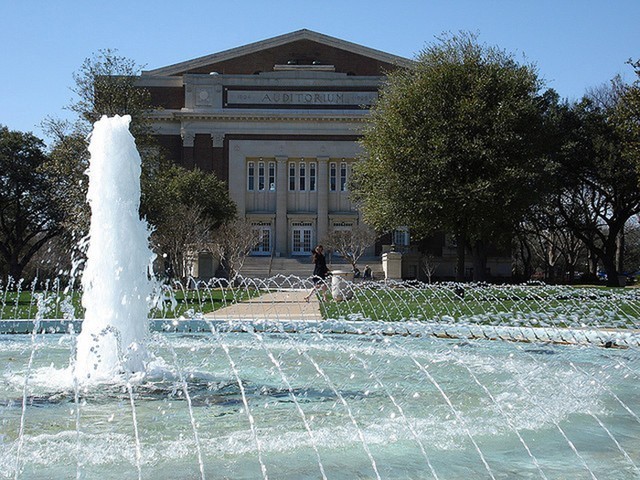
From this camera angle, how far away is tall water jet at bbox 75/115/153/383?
936 cm

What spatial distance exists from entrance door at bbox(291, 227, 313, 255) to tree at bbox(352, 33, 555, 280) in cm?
2537

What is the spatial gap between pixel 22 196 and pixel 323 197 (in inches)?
812

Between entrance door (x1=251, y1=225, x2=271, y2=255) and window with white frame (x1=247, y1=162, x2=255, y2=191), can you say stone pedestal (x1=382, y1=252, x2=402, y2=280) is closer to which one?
entrance door (x1=251, y1=225, x2=271, y2=255)

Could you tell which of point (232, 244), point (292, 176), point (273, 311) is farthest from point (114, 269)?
point (292, 176)

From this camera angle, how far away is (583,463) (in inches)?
A: 245

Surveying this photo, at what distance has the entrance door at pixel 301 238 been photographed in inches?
2291

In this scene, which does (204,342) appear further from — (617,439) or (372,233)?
(372,233)

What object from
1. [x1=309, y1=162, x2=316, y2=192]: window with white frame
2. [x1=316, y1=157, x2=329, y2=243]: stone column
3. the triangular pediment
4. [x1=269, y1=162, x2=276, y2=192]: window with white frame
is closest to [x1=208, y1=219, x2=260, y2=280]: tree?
[x1=316, y1=157, x2=329, y2=243]: stone column

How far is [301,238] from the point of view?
5834 cm

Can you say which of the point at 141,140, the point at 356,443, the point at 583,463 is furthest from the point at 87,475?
the point at 141,140

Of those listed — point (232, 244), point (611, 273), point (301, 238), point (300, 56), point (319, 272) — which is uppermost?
point (300, 56)

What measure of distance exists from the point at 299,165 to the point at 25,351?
46.7 m

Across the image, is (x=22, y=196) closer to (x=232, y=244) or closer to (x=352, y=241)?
(x=232, y=244)

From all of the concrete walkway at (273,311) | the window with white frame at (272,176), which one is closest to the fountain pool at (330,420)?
the concrete walkway at (273,311)
